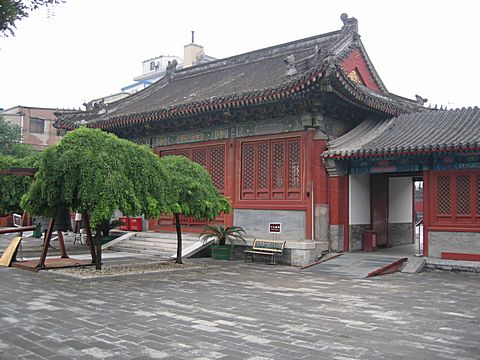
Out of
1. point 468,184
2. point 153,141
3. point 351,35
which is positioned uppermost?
point 351,35

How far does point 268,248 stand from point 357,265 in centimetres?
249

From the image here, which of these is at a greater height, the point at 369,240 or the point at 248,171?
the point at 248,171

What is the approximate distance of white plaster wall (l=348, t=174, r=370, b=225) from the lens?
14133mm

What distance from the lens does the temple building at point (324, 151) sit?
12219mm

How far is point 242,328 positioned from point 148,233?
11.7 meters

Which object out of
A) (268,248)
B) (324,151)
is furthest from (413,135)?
(268,248)

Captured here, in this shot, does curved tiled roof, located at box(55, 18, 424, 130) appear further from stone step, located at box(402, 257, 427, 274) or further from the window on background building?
the window on background building

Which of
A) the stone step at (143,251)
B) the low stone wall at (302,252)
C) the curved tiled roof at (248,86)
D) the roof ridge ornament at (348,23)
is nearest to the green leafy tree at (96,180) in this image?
the low stone wall at (302,252)

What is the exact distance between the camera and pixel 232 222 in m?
15.2

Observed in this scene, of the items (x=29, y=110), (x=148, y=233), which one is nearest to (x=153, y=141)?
(x=148, y=233)

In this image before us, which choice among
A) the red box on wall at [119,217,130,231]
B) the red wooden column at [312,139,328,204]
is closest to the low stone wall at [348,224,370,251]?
the red wooden column at [312,139,328,204]

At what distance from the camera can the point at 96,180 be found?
950 cm

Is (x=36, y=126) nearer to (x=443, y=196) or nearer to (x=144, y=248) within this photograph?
(x=144, y=248)

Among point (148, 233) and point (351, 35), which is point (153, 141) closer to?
point (148, 233)
